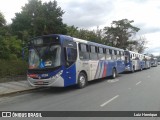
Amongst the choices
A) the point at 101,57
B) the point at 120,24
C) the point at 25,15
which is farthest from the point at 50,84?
the point at 120,24

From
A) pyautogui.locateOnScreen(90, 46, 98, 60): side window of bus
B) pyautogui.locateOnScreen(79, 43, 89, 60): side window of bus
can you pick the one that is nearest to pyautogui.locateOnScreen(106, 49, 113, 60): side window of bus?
pyautogui.locateOnScreen(90, 46, 98, 60): side window of bus

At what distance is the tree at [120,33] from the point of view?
240 feet

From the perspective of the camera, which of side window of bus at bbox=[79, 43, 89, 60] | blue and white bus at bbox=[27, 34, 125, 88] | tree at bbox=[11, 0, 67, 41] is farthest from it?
tree at bbox=[11, 0, 67, 41]

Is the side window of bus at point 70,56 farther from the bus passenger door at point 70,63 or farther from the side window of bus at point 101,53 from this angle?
the side window of bus at point 101,53

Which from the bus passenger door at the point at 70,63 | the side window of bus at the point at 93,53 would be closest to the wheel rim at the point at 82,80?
the bus passenger door at the point at 70,63

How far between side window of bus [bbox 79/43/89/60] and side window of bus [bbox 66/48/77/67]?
881 mm

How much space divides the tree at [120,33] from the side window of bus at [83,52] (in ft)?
184

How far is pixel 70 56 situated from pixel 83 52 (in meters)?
2.15

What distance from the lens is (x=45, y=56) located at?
14172mm

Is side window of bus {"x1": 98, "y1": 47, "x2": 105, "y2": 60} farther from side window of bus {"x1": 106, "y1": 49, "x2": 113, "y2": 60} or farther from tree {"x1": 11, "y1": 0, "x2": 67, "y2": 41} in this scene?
tree {"x1": 11, "y1": 0, "x2": 67, "y2": 41}

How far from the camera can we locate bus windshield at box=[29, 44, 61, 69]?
1394 centimetres

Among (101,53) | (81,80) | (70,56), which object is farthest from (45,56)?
(101,53)

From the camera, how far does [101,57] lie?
66.3 ft

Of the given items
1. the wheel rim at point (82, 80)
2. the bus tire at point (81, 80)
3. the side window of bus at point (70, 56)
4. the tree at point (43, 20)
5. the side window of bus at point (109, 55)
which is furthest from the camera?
the tree at point (43, 20)
